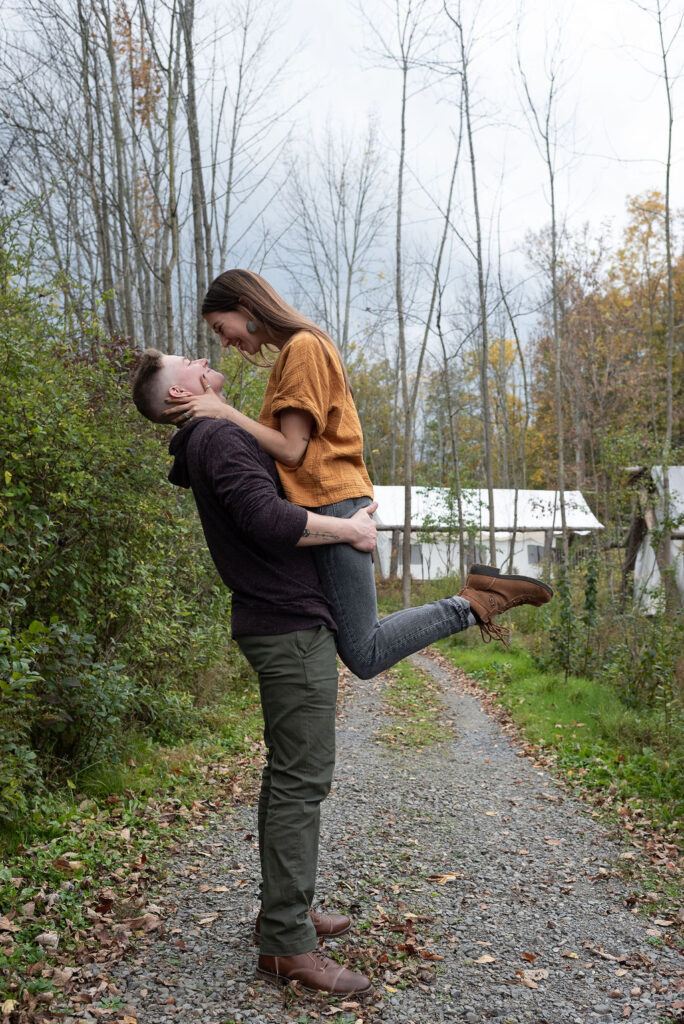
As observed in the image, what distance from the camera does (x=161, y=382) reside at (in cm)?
264

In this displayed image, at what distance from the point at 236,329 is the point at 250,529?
80 centimetres

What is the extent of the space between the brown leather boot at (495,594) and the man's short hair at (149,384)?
1285 millimetres

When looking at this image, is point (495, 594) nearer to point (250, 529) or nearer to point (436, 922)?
point (250, 529)

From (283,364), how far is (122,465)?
2.74m

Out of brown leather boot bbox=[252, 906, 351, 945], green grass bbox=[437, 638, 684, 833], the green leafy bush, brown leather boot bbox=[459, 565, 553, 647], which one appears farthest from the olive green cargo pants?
green grass bbox=[437, 638, 684, 833]

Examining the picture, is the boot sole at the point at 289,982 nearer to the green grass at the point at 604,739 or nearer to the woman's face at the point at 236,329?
the woman's face at the point at 236,329

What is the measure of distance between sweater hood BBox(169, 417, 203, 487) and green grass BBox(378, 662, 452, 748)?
5.45 m

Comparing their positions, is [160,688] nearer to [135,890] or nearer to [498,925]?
[135,890]

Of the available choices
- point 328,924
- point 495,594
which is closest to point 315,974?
point 328,924

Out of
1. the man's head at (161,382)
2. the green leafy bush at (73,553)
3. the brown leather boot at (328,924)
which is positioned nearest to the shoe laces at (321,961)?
the brown leather boot at (328,924)

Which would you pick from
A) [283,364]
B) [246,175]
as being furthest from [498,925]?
[246,175]

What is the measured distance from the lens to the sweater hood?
8.56ft

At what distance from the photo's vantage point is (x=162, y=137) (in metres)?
14.9

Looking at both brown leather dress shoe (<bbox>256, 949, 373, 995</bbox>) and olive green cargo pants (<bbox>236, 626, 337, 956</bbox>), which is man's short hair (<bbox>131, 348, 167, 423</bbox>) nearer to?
olive green cargo pants (<bbox>236, 626, 337, 956</bbox>)
